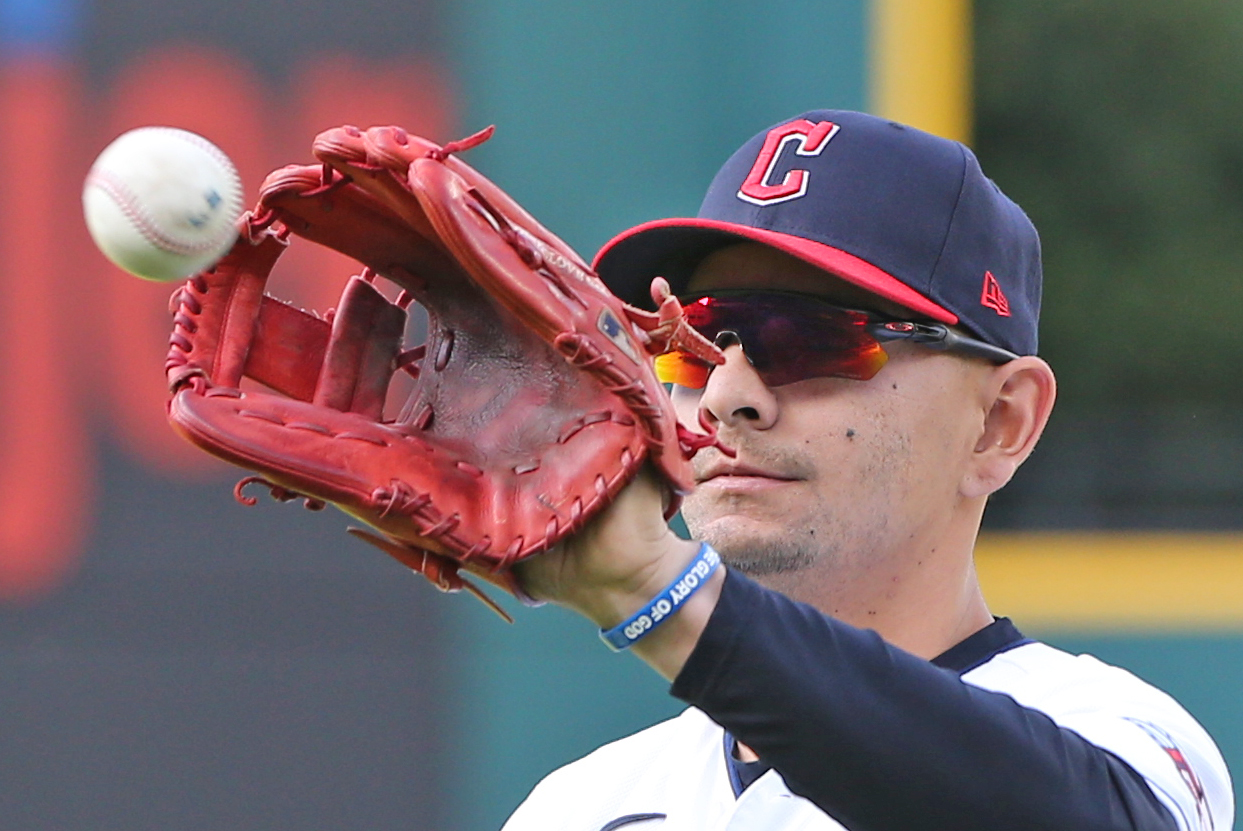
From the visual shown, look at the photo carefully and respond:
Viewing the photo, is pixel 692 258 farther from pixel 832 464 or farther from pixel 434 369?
pixel 434 369

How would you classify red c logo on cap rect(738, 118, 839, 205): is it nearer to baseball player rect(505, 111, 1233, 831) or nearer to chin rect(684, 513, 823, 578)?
baseball player rect(505, 111, 1233, 831)

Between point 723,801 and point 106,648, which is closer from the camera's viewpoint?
point 723,801

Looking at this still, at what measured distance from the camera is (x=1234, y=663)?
384 centimetres

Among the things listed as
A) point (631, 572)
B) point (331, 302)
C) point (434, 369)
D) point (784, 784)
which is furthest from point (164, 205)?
point (331, 302)

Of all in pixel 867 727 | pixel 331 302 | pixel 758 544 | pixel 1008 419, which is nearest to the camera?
pixel 867 727

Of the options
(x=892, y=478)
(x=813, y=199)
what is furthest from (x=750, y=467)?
(x=813, y=199)

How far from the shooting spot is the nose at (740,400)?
1519mm

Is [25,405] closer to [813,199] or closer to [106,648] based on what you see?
[106,648]

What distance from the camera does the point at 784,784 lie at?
133cm

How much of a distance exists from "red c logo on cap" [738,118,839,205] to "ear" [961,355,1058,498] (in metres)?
0.27

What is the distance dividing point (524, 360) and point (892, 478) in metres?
0.47

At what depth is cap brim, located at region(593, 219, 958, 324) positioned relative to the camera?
150cm

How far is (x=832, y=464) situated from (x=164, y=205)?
2.12 feet

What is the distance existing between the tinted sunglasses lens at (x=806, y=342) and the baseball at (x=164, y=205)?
0.51 metres
